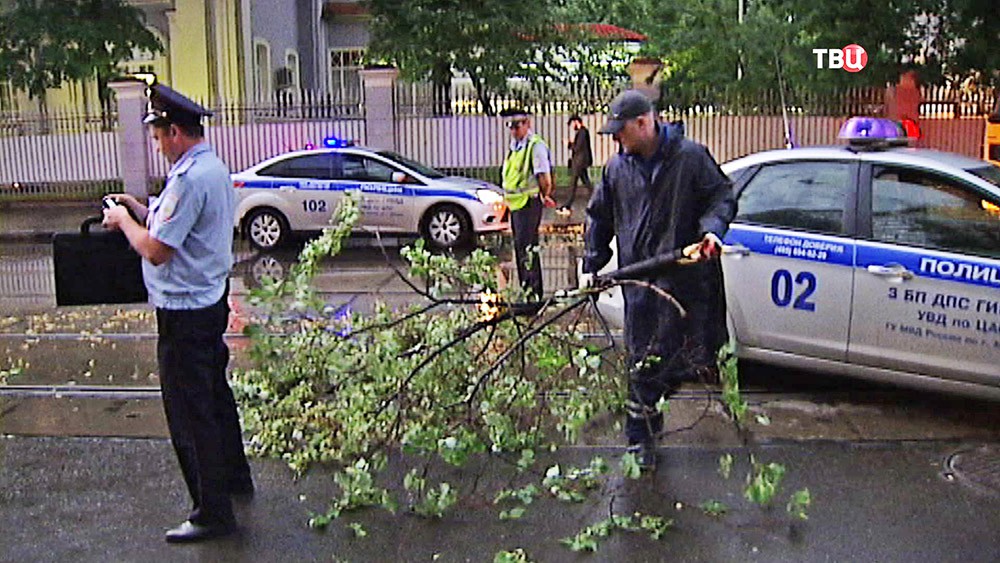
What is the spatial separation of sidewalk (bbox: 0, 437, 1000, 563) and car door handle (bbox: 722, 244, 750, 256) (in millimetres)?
1321

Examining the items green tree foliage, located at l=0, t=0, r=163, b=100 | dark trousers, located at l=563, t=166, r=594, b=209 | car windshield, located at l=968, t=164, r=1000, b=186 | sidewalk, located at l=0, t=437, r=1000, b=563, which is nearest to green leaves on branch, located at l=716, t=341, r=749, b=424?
sidewalk, located at l=0, t=437, r=1000, b=563

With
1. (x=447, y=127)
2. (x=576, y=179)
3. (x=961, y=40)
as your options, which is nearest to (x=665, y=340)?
(x=576, y=179)

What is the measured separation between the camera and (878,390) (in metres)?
7.04

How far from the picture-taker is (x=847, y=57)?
64.8ft

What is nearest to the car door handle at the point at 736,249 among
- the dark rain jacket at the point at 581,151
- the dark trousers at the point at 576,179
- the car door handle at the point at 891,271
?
the car door handle at the point at 891,271

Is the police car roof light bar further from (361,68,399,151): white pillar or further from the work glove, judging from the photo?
(361,68,399,151): white pillar

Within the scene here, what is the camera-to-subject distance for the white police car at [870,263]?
605cm

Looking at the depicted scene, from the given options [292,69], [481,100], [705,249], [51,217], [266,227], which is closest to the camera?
[705,249]

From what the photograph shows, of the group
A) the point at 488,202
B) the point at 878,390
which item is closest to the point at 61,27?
the point at 488,202

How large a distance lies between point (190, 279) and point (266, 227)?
438 inches

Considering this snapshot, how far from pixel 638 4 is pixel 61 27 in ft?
59.9

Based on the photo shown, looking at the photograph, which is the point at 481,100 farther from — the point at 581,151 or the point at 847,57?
the point at 847,57

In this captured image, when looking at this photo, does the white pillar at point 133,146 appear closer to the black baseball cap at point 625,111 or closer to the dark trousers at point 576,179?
the dark trousers at point 576,179

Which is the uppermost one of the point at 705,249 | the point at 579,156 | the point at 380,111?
the point at 380,111
